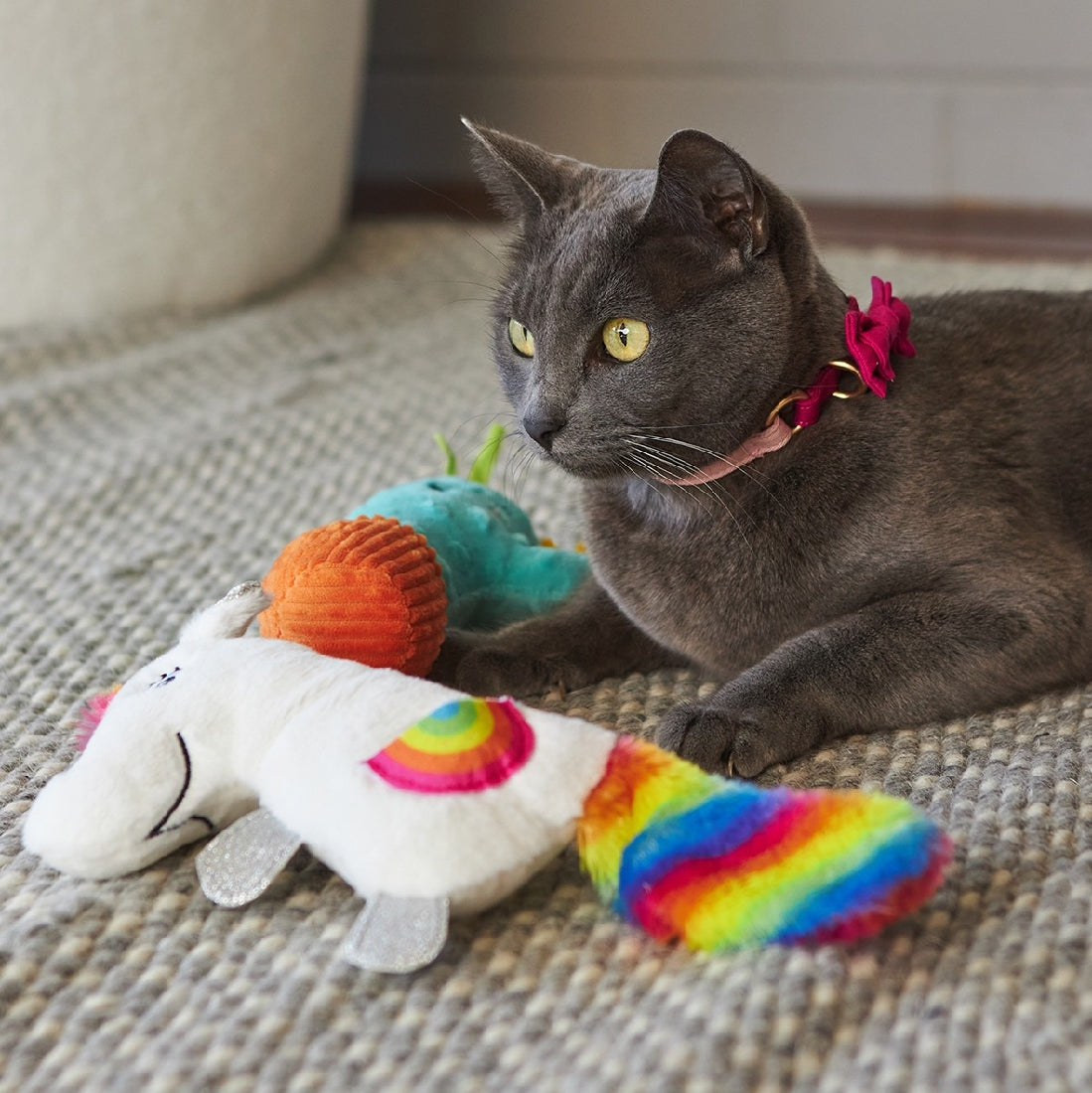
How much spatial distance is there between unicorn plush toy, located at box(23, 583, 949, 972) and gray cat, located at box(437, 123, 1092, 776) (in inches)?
6.5

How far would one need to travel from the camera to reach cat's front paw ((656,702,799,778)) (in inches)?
33.3

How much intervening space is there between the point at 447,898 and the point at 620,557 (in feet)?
1.27

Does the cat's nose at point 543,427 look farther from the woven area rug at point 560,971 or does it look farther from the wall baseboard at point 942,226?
the wall baseboard at point 942,226

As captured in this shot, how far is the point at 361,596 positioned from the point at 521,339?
21 centimetres

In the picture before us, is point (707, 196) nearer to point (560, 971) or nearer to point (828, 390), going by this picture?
point (828, 390)

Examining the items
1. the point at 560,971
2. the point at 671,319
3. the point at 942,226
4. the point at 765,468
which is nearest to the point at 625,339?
the point at 671,319

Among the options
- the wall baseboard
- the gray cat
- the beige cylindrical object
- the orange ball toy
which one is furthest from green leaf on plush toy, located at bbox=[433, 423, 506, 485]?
the wall baseboard

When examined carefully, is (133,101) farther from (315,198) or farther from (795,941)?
(795,941)

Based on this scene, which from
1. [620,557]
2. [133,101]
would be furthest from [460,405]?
[620,557]

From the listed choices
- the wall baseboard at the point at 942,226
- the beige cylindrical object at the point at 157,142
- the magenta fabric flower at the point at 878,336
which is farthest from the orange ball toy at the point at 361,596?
the wall baseboard at the point at 942,226

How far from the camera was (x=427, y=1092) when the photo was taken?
61 centimetres

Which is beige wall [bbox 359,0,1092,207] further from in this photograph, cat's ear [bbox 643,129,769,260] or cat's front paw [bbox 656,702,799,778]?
cat's front paw [bbox 656,702,799,778]

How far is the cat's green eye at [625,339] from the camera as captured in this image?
0.87 metres

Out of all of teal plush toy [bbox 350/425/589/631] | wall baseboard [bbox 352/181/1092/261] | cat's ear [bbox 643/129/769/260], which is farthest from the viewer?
wall baseboard [bbox 352/181/1092/261]
